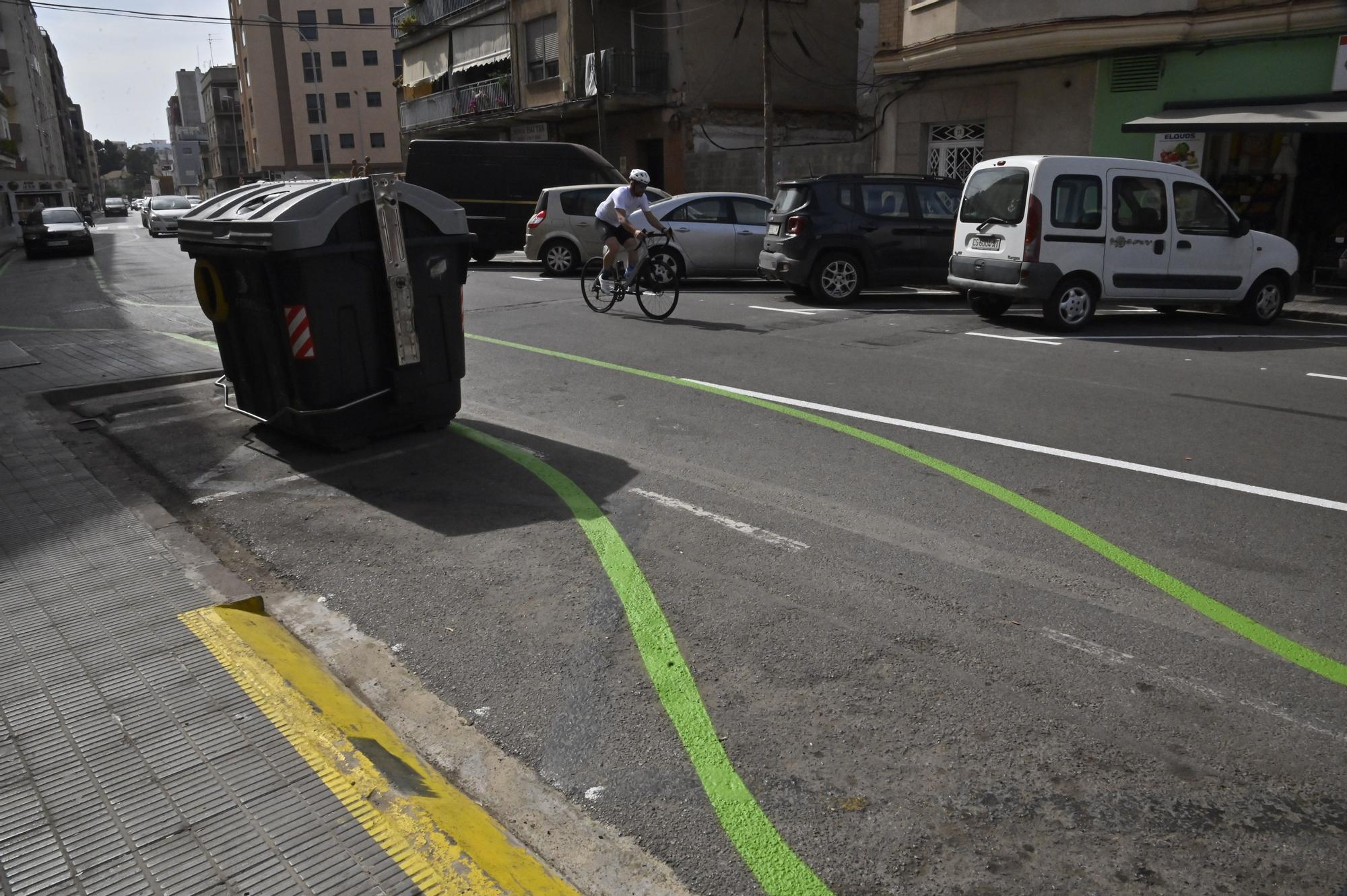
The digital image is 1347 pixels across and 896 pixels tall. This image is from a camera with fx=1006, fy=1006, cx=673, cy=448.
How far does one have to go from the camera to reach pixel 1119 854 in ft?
9.37

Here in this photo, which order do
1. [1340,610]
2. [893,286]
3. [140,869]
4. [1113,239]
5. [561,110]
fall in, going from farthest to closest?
[561,110], [893,286], [1113,239], [1340,610], [140,869]

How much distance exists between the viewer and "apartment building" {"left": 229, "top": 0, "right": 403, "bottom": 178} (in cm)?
7819

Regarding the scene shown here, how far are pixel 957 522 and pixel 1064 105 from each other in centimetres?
1613

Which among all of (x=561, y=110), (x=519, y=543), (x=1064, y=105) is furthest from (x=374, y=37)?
(x=519, y=543)

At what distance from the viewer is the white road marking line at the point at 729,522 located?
5176 mm

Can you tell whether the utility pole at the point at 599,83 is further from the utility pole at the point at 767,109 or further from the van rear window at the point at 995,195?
the van rear window at the point at 995,195

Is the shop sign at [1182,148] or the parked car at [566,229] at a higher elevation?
the shop sign at [1182,148]

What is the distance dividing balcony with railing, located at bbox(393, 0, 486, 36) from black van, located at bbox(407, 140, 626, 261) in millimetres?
17577

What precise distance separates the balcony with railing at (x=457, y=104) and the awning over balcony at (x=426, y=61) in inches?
50.6

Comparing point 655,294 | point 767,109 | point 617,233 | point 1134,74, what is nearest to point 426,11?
point 767,109

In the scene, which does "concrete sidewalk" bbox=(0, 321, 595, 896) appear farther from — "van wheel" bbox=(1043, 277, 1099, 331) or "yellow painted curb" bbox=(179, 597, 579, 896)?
"van wheel" bbox=(1043, 277, 1099, 331)

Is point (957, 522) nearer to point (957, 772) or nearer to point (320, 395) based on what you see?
point (957, 772)

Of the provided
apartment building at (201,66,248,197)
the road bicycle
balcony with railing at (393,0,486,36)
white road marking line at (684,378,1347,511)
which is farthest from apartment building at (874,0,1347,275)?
apartment building at (201,66,248,197)

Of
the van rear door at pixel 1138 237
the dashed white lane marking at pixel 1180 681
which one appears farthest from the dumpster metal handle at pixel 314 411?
the van rear door at pixel 1138 237
